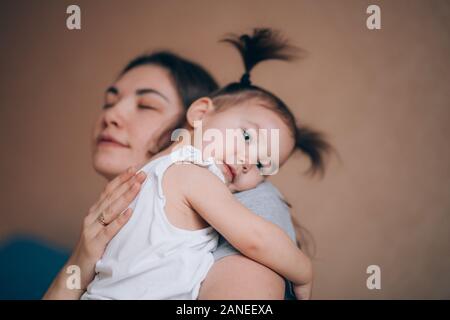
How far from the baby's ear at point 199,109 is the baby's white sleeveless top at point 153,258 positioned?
371 mm

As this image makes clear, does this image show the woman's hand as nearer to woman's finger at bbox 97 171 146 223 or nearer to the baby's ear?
woman's finger at bbox 97 171 146 223

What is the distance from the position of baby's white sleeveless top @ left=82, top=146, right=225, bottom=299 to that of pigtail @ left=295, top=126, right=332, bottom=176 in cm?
65

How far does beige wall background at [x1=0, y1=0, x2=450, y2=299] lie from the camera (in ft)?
5.07

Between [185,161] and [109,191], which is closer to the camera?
[185,161]

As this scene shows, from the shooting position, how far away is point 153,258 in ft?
3.29

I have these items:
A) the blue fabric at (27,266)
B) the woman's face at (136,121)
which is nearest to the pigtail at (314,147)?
the woman's face at (136,121)

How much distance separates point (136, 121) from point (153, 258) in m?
0.70

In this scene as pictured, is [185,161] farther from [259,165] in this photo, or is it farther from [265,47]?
[265,47]

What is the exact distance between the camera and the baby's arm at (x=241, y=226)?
3.27 feet

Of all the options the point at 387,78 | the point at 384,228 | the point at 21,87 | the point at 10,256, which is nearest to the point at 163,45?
the point at 21,87

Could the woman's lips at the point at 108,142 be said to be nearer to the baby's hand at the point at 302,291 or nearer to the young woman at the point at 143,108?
the young woman at the point at 143,108

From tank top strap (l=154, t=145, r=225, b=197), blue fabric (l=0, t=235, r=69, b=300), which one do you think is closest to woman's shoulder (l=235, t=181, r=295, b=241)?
tank top strap (l=154, t=145, r=225, b=197)

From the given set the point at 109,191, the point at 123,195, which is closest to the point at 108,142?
the point at 109,191

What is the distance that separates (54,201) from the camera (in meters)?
1.62
